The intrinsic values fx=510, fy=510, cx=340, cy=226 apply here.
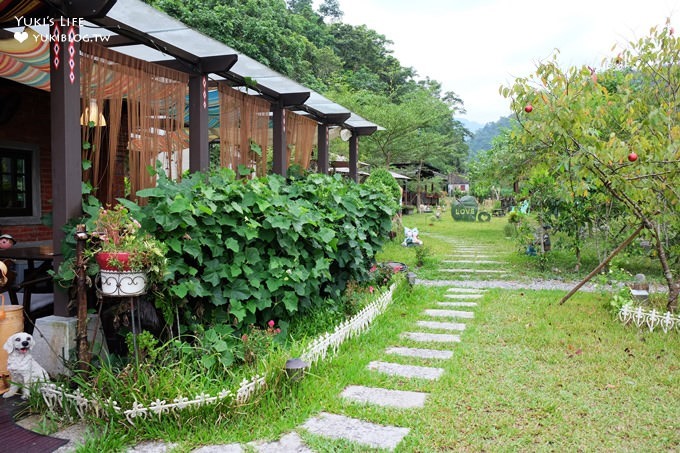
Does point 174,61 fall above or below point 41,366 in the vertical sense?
above

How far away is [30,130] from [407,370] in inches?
244

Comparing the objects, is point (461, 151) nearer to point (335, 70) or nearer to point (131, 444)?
point (335, 70)

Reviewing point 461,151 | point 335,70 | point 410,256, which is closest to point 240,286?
point 410,256

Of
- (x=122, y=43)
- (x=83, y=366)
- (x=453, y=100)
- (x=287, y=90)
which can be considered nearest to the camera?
(x=83, y=366)

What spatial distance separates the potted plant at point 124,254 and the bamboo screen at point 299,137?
4779 mm

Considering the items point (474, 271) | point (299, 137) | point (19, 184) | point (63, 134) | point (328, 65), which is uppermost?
point (328, 65)

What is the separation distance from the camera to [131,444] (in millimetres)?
2908

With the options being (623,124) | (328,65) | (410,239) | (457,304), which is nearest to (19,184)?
(457,304)

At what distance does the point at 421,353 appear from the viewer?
471cm

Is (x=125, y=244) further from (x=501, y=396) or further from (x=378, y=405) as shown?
(x=501, y=396)

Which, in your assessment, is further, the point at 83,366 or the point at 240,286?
the point at 240,286

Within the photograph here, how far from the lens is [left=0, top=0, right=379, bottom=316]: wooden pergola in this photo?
11.5 feet

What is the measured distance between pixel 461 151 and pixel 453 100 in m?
9.44

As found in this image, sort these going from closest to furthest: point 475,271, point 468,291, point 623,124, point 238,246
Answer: point 238,246, point 623,124, point 468,291, point 475,271
